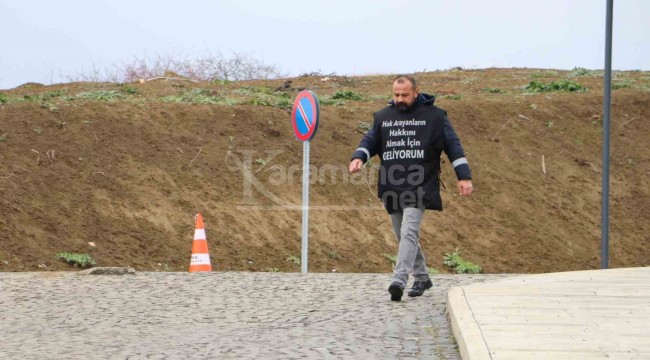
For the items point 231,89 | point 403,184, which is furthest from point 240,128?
point 403,184

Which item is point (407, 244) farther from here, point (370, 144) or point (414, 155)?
point (370, 144)

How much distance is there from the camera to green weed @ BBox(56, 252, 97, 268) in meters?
17.9

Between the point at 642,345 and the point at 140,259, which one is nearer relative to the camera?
the point at 642,345

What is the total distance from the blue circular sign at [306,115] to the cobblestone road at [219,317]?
2.51 meters

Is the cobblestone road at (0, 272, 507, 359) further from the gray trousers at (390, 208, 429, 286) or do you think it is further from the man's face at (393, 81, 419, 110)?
the man's face at (393, 81, 419, 110)

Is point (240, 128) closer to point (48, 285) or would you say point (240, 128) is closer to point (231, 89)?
point (231, 89)

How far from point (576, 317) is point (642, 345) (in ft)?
4.18

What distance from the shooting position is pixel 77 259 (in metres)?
17.9

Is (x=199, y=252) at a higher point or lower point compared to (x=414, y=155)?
lower

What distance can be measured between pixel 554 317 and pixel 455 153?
8.65ft

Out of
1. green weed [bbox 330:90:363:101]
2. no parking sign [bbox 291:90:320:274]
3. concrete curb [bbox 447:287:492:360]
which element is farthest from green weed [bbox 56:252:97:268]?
green weed [bbox 330:90:363:101]

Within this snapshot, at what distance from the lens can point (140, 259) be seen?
18766 mm

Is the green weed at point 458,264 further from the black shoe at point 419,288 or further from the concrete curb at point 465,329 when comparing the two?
Answer: the concrete curb at point 465,329

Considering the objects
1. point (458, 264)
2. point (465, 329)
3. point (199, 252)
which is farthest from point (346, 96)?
point (465, 329)
